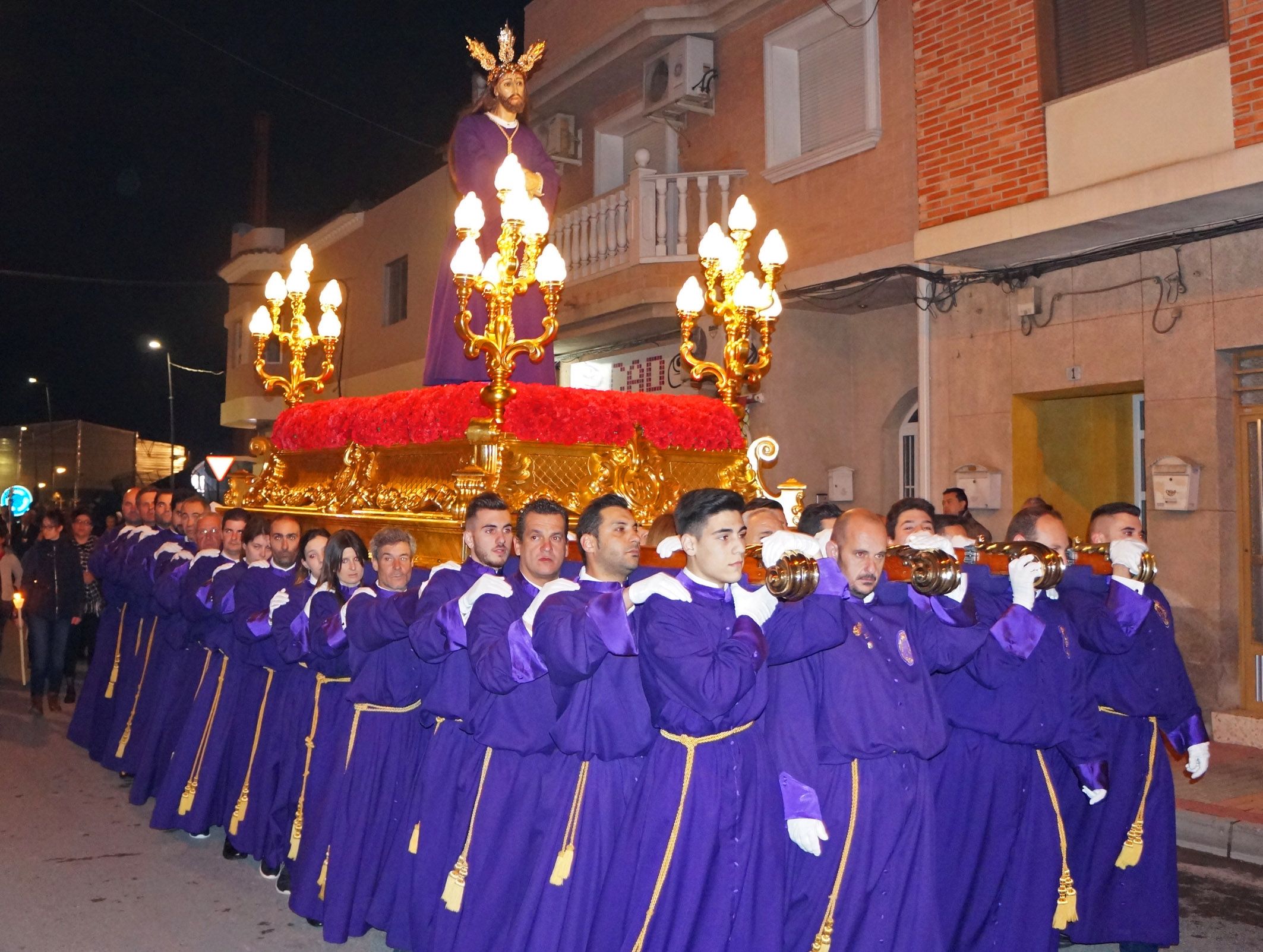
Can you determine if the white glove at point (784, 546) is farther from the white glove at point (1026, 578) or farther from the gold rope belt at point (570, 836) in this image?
the white glove at point (1026, 578)

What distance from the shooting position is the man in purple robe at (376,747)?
4.74 meters

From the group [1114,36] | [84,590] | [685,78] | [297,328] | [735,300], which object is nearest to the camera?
[735,300]

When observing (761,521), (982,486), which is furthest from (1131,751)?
(982,486)

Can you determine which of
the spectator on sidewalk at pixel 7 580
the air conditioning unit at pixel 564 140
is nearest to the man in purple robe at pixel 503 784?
the spectator on sidewalk at pixel 7 580

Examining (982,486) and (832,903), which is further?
(982,486)

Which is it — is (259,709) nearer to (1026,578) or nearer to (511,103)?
(511,103)

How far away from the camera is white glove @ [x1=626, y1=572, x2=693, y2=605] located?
3457 millimetres

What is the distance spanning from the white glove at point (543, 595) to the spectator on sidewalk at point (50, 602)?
8.21 metres

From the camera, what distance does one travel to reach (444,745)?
454 centimetres

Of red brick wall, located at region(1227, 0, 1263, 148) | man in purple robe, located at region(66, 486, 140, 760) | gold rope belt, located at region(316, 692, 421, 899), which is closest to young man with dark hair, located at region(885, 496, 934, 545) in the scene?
gold rope belt, located at region(316, 692, 421, 899)

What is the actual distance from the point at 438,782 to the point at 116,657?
5420 mm

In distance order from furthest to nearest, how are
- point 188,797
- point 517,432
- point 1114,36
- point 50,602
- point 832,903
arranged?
point 50,602 → point 1114,36 → point 188,797 → point 517,432 → point 832,903

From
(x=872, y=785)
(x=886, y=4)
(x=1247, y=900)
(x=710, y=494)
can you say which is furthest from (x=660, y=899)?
(x=886, y=4)

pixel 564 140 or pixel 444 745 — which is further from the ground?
pixel 564 140
